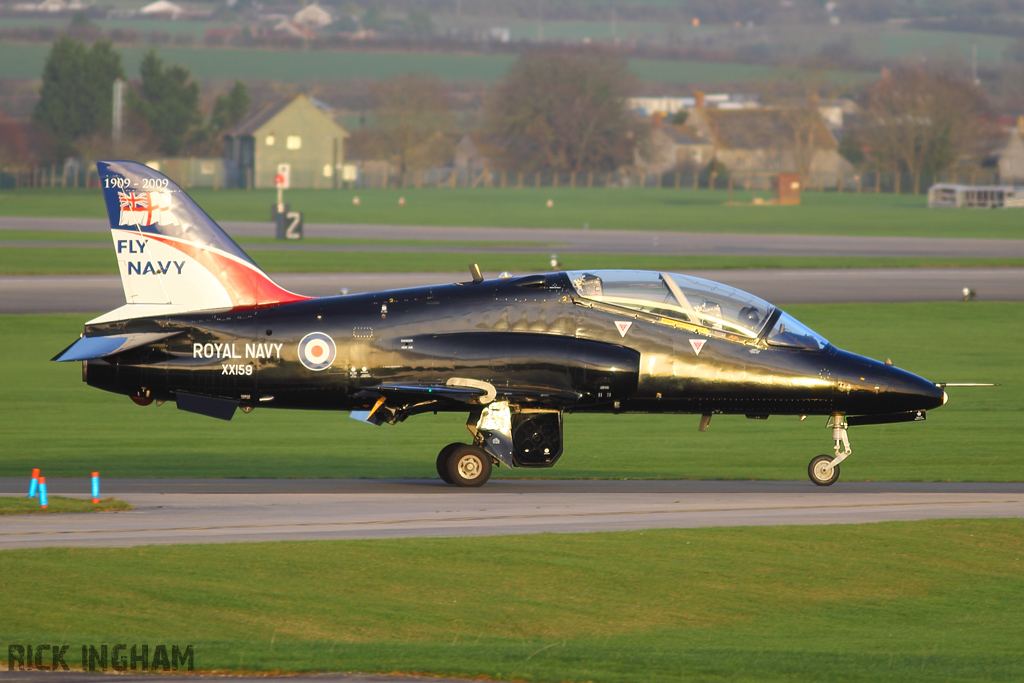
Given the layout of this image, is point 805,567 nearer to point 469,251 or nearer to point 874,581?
point 874,581

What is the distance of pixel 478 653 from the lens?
12.5 metres

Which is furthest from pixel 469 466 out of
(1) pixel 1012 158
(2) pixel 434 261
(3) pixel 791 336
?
(1) pixel 1012 158

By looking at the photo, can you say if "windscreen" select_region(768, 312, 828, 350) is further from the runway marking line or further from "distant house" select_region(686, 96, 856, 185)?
"distant house" select_region(686, 96, 856, 185)

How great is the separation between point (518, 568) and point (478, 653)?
2909 mm

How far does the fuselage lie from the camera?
795 inches

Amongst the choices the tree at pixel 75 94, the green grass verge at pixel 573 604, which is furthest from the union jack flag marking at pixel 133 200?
the tree at pixel 75 94

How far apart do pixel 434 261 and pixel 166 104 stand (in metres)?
126

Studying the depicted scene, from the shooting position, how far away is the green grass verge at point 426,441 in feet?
75.5

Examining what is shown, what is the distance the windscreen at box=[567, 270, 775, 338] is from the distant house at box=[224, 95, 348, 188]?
153847 millimetres

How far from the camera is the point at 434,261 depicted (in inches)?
2670

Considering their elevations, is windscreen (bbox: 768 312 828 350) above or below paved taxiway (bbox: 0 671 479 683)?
above

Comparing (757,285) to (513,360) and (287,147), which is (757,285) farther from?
(287,147)

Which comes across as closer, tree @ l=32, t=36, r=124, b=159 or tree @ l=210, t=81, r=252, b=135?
tree @ l=32, t=36, r=124, b=159

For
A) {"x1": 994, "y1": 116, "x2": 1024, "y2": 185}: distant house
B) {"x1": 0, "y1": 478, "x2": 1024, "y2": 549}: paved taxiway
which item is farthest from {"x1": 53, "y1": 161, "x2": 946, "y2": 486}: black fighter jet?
{"x1": 994, "y1": 116, "x2": 1024, "y2": 185}: distant house
